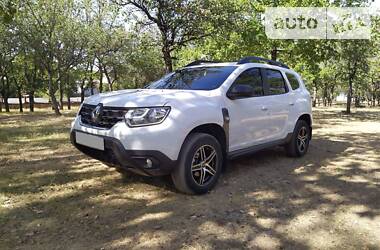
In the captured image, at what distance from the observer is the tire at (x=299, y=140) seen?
609cm

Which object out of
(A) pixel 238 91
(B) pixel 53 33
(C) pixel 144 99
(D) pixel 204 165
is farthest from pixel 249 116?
(B) pixel 53 33

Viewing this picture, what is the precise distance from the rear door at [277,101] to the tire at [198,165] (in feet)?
4.71

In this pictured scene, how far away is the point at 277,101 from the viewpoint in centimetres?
548

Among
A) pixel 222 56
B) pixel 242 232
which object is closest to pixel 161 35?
pixel 222 56

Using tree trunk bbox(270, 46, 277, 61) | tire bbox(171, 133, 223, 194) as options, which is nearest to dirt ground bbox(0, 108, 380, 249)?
tire bbox(171, 133, 223, 194)

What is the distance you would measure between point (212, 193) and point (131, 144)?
1.26 m

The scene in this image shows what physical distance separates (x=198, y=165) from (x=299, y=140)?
291 centimetres

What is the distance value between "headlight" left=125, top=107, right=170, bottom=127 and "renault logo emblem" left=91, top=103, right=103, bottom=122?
1.49 feet

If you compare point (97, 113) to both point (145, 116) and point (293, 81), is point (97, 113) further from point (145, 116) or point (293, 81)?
point (293, 81)

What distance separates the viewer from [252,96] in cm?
499

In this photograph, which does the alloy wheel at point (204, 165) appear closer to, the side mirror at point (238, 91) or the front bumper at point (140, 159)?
the front bumper at point (140, 159)

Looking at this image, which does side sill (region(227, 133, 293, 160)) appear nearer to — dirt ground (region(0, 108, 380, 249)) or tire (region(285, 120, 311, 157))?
tire (region(285, 120, 311, 157))

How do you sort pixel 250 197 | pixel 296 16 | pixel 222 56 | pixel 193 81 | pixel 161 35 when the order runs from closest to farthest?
pixel 250 197
pixel 193 81
pixel 161 35
pixel 296 16
pixel 222 56

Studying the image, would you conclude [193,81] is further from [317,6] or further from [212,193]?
[317,6]
